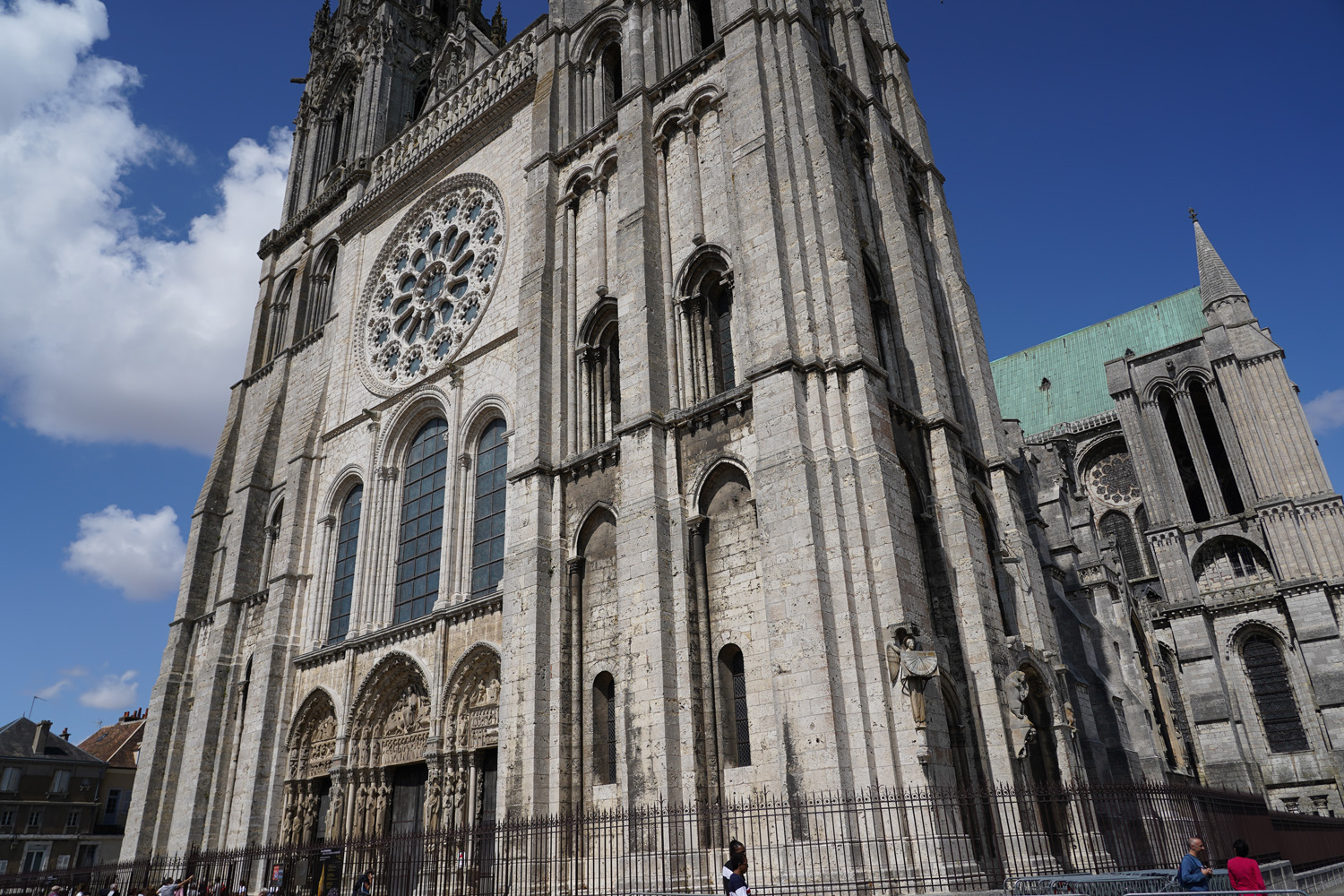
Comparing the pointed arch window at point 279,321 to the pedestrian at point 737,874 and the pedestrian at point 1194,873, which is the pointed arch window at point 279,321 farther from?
the pedestrian at point 1194,873

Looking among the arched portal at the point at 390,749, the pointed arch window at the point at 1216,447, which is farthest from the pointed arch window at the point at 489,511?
the pointed arch window at the point at 1216,447

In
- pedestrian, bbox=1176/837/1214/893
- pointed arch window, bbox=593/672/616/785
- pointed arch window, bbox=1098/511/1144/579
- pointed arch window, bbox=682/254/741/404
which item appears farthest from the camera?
pointed arch window, bbox=1098/511/1144/579

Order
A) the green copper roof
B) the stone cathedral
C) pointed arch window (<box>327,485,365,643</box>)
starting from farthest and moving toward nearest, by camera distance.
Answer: the green copper roof → pointed arch window (<box>327,485,365,643</box>) → the stone cathedral

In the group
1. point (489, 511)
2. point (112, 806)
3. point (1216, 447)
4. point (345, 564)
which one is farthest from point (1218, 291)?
point (112, 806)

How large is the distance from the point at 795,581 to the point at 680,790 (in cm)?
338

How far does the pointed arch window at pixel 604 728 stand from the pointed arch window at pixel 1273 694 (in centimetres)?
2303

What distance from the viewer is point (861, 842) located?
1055cm

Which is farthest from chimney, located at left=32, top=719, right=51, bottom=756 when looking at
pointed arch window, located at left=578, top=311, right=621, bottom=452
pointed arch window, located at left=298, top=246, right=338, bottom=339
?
pointed arch window, located at left=578, top=311, right=621, bottom=452

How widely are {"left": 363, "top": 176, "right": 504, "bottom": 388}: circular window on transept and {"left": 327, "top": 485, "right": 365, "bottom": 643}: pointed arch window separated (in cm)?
318

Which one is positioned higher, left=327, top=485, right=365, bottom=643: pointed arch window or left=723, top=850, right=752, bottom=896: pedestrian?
left=327, top=485, right=365, bottom=643: pointed arch window

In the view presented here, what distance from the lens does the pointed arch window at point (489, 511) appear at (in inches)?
704

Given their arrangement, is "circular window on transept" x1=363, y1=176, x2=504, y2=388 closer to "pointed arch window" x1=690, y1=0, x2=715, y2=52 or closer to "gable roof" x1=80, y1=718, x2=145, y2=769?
"pointed arch window" x1=690, y1=0, x2=715, y2=52

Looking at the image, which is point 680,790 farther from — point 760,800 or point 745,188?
point 745,188

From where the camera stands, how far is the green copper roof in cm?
3722
